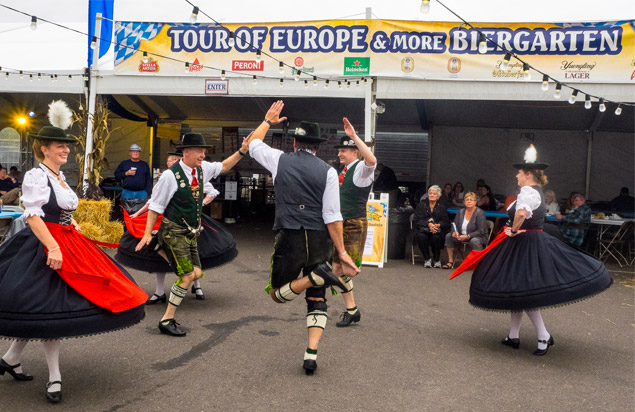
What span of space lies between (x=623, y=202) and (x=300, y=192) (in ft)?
38.3

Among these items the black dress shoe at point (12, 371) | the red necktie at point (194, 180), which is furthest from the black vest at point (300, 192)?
the black dress shoe at point (12, 371)

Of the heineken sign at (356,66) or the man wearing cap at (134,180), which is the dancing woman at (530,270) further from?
the man wearing cap at (134,180)

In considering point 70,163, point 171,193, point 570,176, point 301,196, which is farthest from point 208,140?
point 301,196

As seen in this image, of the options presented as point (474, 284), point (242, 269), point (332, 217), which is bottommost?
point (242, 269)

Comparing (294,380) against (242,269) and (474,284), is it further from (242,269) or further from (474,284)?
(242,269)

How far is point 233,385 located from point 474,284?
7.93 ft

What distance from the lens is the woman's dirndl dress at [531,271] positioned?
16.4 feet

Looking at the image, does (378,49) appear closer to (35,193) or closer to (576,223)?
(576,223)

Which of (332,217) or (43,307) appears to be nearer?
(43,307)

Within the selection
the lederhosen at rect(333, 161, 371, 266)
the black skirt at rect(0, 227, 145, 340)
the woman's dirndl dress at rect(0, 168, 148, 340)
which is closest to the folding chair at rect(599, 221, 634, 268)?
the lederhosen at rect(333, 161, 371, 266)

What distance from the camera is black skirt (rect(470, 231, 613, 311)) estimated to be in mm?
4977

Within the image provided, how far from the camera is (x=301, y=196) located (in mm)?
4539

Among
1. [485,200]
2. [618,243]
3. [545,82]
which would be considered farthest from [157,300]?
[485,200]

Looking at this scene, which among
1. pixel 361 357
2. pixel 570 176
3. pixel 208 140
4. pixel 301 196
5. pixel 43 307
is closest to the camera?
pixel 43 307
